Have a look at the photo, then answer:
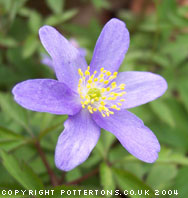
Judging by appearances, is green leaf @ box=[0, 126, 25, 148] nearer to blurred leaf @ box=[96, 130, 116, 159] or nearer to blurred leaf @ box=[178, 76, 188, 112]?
blurred leaf @ box=[96, 130, 116, 159]

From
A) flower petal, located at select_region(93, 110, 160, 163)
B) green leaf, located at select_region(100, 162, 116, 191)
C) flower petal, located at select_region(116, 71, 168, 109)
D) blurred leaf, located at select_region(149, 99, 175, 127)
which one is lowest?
blurred leaf, located at select_region(149, 99, 175, 127)

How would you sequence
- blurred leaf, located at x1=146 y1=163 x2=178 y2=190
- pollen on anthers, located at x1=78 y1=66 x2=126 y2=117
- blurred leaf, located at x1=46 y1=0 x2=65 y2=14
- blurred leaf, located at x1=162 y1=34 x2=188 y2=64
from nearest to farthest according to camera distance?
1. pollen on anthers, located at x1=78 y1=66 x2=126 y2=117
2. blurred leaf, located at x1=146 y1=163 x2=178 y2=190
3. blurred leaf, located at x1=46 y1=0 x2=65 y2=14
4. blurred leaf, located at x1=162 y1=34 x2=188 y2=64

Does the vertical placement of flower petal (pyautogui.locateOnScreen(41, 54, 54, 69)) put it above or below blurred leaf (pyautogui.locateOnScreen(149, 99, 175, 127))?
above

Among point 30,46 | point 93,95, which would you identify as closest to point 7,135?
point 93,95

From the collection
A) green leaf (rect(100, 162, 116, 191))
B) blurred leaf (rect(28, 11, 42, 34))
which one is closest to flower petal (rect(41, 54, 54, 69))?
blurred leaf (rect(28, 11, 42, 34))

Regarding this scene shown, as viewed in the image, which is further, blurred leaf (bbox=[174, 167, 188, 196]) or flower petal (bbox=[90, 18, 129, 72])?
blurred leaf (bbox=[174, 167, 188, 196])

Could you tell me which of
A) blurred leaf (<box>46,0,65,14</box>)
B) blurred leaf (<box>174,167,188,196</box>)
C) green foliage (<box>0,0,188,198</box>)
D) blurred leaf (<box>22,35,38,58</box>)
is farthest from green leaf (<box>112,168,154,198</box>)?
blurred leaf (<box>46,0,65,14</box>)

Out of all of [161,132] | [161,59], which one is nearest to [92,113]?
[161,132]

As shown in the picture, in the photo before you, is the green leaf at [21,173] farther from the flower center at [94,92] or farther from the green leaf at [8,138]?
the flower center at [94,92]

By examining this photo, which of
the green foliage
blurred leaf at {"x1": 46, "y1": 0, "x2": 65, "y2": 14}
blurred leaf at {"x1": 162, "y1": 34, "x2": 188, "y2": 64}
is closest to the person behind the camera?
the green foliage
